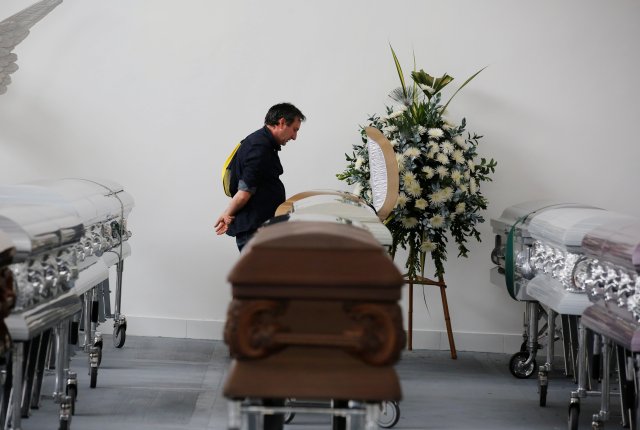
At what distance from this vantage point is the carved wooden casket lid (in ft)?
8.55

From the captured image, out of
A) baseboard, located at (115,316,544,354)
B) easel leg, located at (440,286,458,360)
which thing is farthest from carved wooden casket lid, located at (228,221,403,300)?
baseboard, located at (115,316,544,354)

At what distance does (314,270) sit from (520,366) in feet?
13.9

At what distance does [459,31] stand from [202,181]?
88.8 inches

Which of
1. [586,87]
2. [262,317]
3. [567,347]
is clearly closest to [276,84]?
[586,87]

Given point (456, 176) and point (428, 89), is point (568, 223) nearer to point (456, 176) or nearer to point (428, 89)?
point (456, 176)

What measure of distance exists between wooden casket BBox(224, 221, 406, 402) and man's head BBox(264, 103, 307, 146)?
331 centimetres

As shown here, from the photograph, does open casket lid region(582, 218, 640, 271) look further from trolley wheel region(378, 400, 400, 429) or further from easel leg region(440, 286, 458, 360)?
easel leg region(440, 286, 458, 360)

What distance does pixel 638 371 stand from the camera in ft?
11.9

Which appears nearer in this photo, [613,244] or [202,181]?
[613,244]

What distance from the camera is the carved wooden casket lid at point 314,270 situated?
2605 mm

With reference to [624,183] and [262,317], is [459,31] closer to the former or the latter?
[624,183]

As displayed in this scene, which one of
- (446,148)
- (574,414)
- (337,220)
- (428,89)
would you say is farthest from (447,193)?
(337,220)

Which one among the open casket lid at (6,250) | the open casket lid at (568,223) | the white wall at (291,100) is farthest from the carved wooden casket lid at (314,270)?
the white wall at (291,100)

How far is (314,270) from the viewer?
2.62 m
